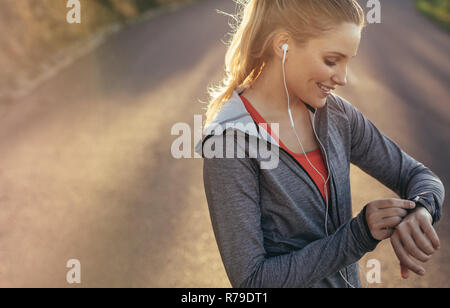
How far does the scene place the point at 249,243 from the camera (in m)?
1.45

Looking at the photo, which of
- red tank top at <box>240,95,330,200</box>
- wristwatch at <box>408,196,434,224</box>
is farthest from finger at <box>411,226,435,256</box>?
red tank top at <box>240,95,330,200</box>

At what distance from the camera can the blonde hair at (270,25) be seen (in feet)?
5.04

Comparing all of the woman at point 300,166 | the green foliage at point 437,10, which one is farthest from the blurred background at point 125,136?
the woman at point 300,166

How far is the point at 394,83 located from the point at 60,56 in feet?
20.6

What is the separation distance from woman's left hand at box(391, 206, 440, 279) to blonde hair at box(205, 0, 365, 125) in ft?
2.15

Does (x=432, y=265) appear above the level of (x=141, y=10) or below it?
below

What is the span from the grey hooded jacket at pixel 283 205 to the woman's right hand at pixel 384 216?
0.02m

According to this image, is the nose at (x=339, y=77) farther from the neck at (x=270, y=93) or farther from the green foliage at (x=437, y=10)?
the green foliage at (x=437, y=10)

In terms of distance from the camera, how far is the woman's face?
60.3 inches

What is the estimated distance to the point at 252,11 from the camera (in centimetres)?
167

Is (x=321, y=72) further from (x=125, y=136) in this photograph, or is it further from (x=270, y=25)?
(x=125, y=136)

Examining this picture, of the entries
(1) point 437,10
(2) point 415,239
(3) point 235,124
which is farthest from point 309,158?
(1) point 437,10
